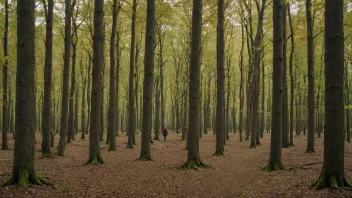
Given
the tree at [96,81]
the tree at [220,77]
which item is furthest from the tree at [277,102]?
the tree at [96,81]

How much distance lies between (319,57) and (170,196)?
27.1 m

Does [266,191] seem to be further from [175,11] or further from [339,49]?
[175,11]

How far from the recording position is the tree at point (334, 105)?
21.5 ft

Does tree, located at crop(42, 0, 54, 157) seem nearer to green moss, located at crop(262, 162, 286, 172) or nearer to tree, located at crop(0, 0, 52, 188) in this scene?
tree, located at crop(0, 0, 52, 188)

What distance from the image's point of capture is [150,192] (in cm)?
707

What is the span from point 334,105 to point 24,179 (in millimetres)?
7963

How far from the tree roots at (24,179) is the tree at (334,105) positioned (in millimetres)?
7150

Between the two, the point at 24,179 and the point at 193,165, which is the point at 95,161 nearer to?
the point at 193,165

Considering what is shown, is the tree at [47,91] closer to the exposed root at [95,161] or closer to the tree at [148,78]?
the exposed root at [95,161]

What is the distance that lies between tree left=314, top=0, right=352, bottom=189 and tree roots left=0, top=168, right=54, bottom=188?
7150 millimetres

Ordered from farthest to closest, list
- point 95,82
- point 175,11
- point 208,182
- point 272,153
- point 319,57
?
point 319,57 < point 175,11 < point 95,82 < point 272,153 < point 208,182

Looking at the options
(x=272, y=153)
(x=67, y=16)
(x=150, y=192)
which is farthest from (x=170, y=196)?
(x=67, y=16)

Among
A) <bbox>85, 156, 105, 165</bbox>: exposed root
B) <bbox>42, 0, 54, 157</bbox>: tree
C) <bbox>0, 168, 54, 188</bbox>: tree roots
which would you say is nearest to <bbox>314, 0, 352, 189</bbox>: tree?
<bbox>0, 168, 54, 188</bbox>: tree roots

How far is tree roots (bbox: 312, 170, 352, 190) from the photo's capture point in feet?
21.1
